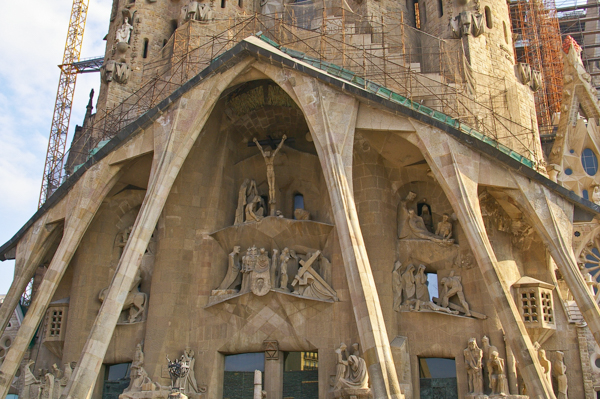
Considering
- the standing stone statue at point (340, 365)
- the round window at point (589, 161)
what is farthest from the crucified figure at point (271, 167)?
the round window at point (589, 161)

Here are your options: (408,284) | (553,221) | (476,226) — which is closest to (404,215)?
(408,284)

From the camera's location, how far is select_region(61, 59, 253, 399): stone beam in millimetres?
14141

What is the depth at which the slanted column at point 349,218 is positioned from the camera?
12875 mm

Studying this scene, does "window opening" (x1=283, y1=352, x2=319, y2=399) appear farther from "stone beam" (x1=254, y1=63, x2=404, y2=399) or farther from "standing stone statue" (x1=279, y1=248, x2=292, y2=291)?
"stone beam" (x1=254, y1=63, x2=404, y2=399)

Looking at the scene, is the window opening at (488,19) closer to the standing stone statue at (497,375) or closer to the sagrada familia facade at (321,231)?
the sagrada familia facade at (321,231)

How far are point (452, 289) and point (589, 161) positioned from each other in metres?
9.10

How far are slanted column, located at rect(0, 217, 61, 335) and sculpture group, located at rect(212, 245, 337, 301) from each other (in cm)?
492

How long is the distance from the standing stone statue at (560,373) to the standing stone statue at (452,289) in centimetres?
224

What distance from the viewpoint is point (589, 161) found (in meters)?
21.7

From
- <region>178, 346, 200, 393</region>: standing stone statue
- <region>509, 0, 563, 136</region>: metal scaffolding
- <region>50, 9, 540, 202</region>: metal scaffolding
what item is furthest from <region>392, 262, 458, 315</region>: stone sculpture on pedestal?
<region>509, 0, 563, 136</region>: metal scaffolding

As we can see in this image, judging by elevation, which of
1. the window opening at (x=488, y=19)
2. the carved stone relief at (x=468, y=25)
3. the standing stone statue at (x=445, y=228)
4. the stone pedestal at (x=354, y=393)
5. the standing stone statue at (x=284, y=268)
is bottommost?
the stone pedestal at (x=354, y=393)

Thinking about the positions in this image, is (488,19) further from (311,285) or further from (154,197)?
(154,197)

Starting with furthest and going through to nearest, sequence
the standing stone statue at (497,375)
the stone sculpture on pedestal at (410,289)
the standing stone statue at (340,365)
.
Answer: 1. the stone sculpture on pedestal at (410,289)
2. the standing stone statue at (340,365)
3. the standing stone statue at (497,375)

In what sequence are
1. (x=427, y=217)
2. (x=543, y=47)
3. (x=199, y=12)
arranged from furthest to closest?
1. (x=543, y=47)
2. (x=199, y=12)
3. (x=427, y=217)
